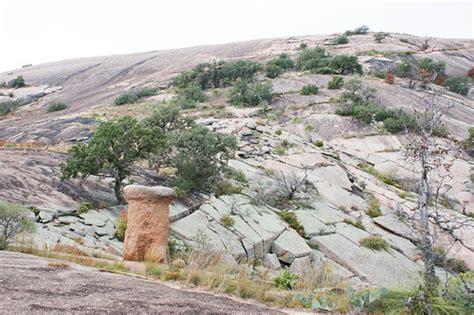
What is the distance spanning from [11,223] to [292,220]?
743 centimetres

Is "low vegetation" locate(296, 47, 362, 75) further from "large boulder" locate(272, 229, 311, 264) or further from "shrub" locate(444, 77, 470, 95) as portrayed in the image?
"large boulder" locate(272, 229, 311, 264)

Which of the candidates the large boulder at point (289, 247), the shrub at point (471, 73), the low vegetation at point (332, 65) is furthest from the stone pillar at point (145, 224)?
the shrub at point (471, 73)

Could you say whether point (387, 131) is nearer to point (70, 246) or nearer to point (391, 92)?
point (391, 92)

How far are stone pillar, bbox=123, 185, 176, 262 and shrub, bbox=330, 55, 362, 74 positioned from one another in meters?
25.8

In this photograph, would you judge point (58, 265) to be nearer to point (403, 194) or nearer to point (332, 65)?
point (403, 194)

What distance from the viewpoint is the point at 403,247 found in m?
12.2

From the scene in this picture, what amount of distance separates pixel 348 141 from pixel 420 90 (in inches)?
402

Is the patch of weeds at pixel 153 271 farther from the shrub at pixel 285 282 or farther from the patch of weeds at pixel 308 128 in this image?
the patch of weeds at pixel 308 128

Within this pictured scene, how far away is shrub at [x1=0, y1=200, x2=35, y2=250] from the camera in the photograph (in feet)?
23.4

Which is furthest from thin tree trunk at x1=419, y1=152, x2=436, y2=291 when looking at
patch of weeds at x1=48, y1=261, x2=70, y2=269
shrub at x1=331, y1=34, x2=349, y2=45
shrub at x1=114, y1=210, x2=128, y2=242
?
shrub at x1=331, y1=34, x2=349, y2=45

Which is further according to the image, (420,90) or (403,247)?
(420,90)

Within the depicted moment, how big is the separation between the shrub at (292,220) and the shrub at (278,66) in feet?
64.1

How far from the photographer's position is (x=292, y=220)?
1220 centimetres

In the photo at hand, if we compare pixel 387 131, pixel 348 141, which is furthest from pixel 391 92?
pixel 348 141
